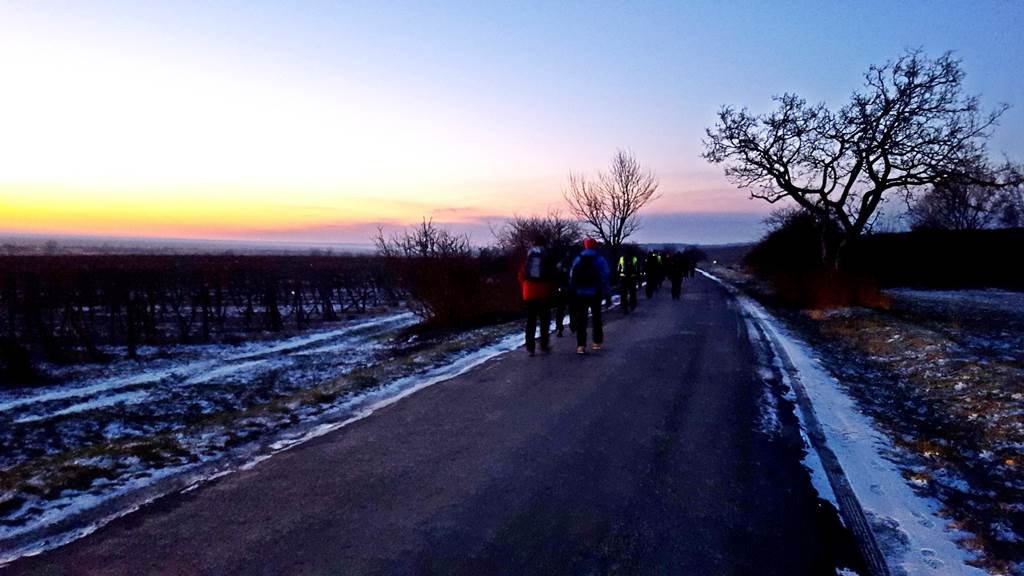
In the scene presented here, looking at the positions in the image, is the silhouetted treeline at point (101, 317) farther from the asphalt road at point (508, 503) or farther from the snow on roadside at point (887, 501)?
the snow on roadside at point (887, 501)

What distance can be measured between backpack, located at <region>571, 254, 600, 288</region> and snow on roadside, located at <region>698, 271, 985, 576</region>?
3.68 meters

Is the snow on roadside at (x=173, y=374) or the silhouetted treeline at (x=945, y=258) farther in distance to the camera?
the silhouetted treeline at (x=945, y=258)

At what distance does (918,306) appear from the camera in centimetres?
2295

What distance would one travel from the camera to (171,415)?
1025 cm

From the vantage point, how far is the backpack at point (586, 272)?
35.9ft

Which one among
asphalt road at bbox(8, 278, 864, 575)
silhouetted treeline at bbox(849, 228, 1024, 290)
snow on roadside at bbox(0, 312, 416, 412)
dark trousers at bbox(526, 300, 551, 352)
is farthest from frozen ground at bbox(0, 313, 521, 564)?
silhouetted treeline at bbox(849, 228, 1024, 290)

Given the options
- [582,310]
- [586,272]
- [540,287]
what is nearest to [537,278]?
[540,287]

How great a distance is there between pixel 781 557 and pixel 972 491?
7.92 ft

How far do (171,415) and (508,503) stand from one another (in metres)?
7.73

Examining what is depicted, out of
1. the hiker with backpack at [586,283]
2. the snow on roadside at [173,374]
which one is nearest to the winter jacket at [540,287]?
the hiker with backpack at [586,283]

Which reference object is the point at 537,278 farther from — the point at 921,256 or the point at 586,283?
the point at 921,256

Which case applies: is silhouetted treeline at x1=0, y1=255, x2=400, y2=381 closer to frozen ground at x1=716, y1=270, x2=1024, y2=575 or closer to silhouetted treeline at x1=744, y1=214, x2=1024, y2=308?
frozen ground at x1=716, y1=270, x2=1024, y2=575

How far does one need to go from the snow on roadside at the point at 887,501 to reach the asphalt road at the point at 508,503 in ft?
1.15

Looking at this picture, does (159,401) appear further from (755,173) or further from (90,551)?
(755,173)
